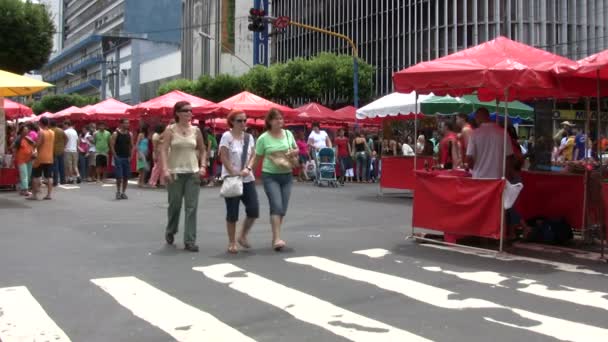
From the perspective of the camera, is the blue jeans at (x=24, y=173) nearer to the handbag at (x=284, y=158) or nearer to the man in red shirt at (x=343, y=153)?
the handbag at (x=284, y=158)

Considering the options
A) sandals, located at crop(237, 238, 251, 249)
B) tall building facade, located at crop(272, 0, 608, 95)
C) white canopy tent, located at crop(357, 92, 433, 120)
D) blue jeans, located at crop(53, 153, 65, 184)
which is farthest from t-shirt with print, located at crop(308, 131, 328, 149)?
tall building facade, located at crop(272, 0, 608, 95)

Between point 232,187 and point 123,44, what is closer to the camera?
point 232,187

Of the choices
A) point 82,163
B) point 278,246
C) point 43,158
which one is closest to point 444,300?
point 278,246

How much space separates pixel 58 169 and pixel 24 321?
15681 millimetres

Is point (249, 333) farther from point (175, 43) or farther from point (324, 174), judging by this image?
point (175, 43)

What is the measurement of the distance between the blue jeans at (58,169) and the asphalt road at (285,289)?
30.2 ft

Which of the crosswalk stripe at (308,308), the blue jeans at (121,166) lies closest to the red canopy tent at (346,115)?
the blue jeans at (121,166)

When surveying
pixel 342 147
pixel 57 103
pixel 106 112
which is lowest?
pixel 342 147

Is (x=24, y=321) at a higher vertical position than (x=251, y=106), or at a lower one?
lower

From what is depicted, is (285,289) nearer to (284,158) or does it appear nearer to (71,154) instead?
(284,158)

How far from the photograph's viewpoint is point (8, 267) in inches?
314

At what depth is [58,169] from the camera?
67.7 feet

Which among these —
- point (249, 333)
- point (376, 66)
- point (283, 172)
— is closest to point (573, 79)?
point (283, 172)

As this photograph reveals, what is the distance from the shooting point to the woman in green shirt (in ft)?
29.7
